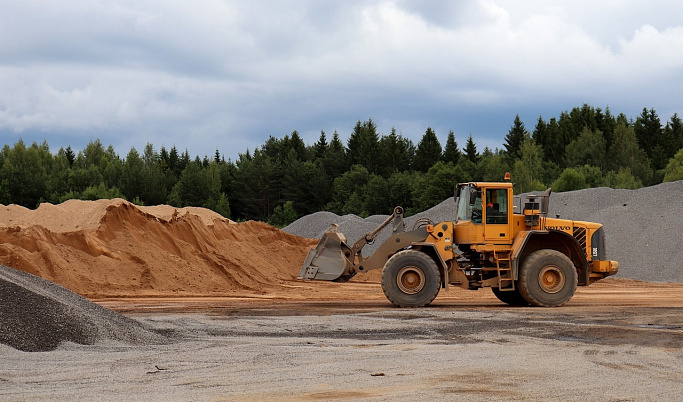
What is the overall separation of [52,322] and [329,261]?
7.95 meters

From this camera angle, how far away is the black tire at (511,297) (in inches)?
746

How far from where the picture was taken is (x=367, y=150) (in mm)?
94688

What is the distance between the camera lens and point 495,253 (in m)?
17.9

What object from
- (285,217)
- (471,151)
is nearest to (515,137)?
(471,151)

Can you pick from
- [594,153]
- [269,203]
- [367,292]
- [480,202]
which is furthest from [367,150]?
[480,202]

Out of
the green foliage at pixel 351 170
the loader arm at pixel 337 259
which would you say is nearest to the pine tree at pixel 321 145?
the green foliage at pixel 351 170

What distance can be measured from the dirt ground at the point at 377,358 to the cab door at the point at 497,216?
167 centimetres

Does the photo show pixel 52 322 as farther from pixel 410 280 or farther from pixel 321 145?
pixel 321 145

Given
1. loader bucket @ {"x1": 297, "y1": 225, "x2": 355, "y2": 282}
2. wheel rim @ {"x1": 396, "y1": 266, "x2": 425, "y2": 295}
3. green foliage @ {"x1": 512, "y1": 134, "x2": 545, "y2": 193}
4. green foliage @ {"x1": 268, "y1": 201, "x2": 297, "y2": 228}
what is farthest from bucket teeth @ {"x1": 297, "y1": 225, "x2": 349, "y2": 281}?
green foliage @ {"x1": 268, "y1": 201, "x2": 297, "y2": 228}

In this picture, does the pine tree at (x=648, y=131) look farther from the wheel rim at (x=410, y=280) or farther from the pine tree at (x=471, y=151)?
the wheel rim at (x=410, y=280)

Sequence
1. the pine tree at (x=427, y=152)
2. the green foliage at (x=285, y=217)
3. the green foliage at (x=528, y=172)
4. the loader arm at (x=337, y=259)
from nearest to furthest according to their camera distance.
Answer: the loader arm at (x=337, y=259) < the green foliage at (x=528, y=172) < the green foliage at (x=285, y=217) < the pine tree at (x=427, y=152)

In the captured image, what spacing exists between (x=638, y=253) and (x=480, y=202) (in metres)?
16.3

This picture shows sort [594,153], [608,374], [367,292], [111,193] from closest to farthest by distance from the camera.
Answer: [608,374] → [367,292] → [111,193] → [594,153]

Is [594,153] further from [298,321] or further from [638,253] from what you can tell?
[298,321]
